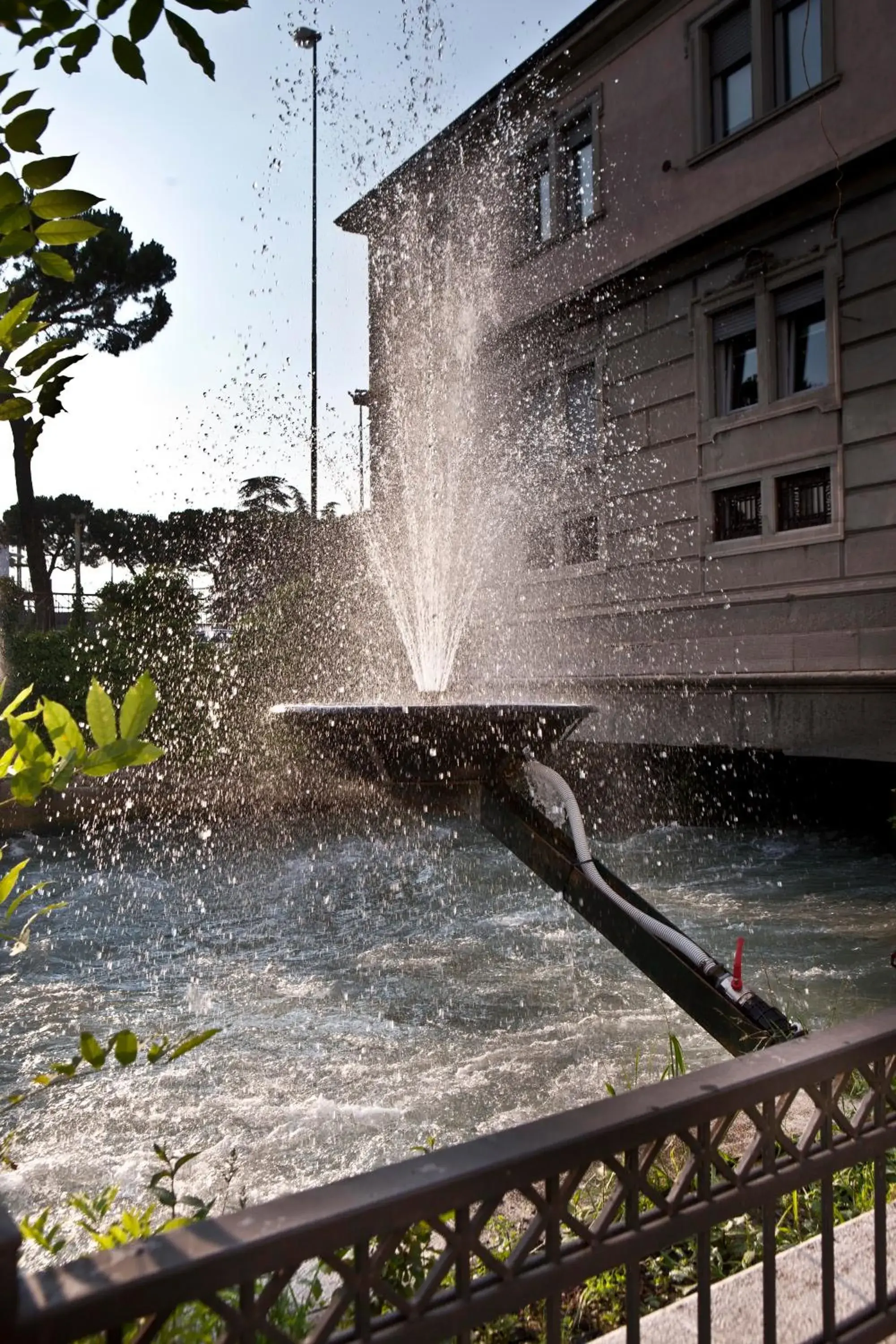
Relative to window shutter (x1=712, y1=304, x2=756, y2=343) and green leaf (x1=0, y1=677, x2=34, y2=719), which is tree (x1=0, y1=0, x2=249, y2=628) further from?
window shutter (x1=712, y1=304, x2=756, y2=343)

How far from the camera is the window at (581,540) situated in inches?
548

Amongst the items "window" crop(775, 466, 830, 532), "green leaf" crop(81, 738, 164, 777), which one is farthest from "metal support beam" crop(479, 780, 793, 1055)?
"window" crop(775, 466, 830, 532)

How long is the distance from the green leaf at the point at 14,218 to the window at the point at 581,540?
12883mm

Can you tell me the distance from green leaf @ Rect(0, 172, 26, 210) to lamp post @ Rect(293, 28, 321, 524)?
13.7m

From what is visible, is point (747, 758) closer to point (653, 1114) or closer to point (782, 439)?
point (782, 439)

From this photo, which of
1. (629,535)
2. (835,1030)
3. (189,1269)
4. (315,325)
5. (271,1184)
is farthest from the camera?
(315,325)

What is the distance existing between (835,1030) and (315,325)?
22367 mm

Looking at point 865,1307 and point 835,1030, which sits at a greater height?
point 835,1030

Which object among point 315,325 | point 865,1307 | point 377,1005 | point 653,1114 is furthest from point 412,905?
point 315,325

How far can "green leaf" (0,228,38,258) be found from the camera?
123cm

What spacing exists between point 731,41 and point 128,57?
13659mm

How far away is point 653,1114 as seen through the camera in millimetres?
1162

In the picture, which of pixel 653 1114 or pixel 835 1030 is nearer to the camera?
pixel 653 1114

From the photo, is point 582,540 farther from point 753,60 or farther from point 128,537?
point 128,537
